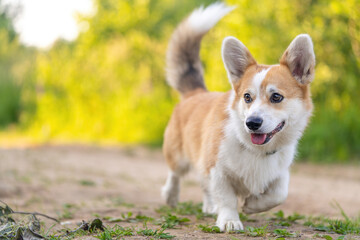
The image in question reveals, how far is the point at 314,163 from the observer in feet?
28.1

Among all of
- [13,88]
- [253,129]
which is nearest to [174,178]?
[253,129]

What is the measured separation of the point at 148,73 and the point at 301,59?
9262 millimetres

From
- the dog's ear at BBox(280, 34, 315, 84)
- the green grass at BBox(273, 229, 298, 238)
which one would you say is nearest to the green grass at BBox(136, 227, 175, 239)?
the green grass at BBox(273, 229, 298, 238)

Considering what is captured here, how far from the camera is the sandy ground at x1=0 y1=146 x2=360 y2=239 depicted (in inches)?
187

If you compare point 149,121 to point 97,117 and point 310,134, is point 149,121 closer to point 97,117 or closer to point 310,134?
point 97,117

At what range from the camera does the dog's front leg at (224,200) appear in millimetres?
3459

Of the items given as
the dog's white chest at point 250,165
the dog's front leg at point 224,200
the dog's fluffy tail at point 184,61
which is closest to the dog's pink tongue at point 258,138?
the dog's white chest at point 250,165

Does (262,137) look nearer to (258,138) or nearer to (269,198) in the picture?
(258,138)

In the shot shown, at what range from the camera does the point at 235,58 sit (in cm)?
373

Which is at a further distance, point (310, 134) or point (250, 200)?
point (310, 134)

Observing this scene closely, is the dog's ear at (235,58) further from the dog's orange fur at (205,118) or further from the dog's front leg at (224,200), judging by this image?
the dog's front leg at (224,200)

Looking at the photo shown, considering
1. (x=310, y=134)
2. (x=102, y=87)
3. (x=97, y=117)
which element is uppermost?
(x=102, y=87)

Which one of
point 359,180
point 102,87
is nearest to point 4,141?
point 102,87

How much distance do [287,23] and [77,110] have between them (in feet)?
22.2
